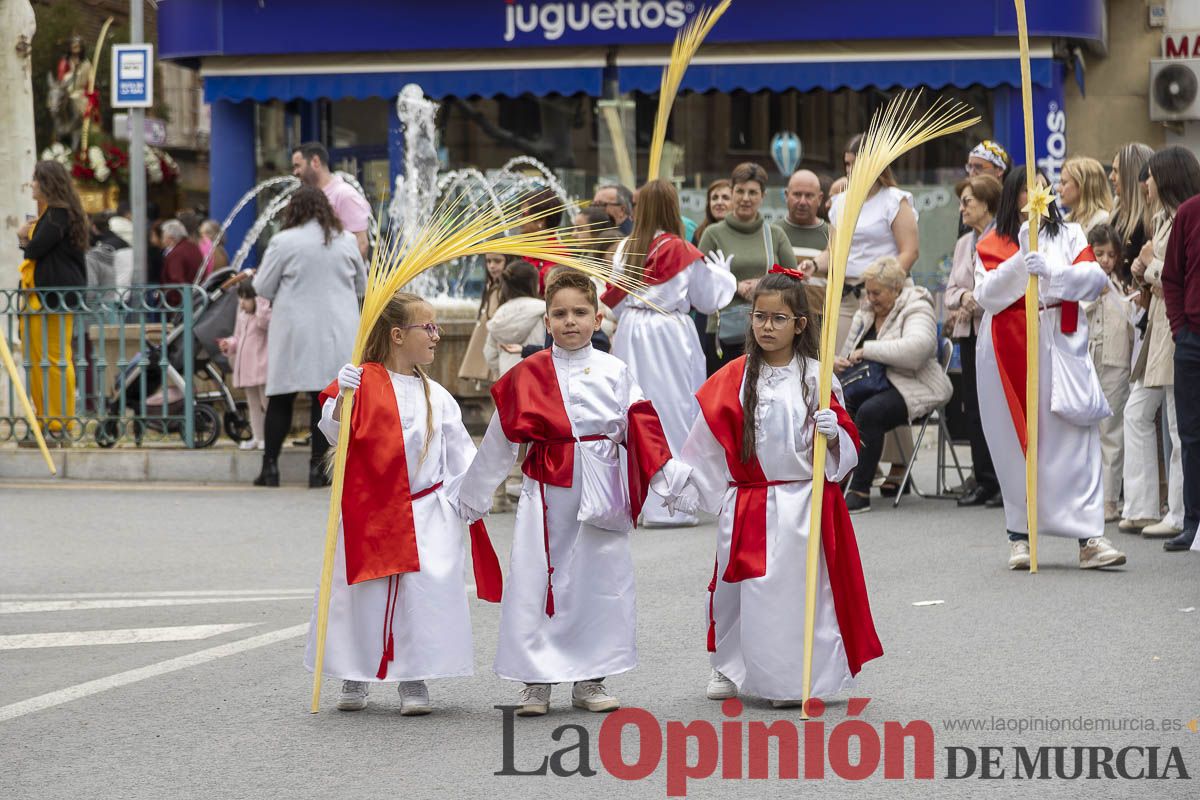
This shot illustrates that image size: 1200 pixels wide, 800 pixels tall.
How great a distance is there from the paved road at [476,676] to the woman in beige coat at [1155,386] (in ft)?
1.22

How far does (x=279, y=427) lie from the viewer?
12344mm

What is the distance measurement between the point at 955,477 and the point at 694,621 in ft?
19.2

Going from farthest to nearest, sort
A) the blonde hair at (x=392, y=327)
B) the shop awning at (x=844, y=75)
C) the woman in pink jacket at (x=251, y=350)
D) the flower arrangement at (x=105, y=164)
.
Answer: the flower arrangement at (x=105, y=164)
the shop awning at (x=844, y=75)
the woman in pink jacket at (x=251, y=350)
the blonde hair at (x=392, y=327)

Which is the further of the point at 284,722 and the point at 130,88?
the point at 130,88

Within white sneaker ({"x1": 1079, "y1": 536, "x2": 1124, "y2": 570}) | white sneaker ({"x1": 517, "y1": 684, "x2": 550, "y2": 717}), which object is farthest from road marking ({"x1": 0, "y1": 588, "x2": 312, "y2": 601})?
white sneaker ({"x1": 1079, "y1": 536, "x2": 1124, "y2": 570})

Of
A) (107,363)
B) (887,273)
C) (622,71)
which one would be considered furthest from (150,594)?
(622,71)

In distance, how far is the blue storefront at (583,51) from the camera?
17922 mm

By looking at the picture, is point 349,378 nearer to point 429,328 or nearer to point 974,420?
point 429,328

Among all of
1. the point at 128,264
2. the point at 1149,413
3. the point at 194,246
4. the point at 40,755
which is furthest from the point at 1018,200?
the point at 128,264

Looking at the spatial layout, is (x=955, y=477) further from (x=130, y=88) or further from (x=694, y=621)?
(x=130, y=88)

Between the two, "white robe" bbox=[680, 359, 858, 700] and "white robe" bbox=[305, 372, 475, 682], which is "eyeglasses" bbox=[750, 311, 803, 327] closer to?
"white robe" bbox=[680, 359, 858, 700]

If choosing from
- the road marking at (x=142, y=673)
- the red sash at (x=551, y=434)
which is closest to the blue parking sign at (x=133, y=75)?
the road marking at (x=142, y=673)

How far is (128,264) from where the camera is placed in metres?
19.3

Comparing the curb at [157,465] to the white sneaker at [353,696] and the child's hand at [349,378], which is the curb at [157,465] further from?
the child's hand at [349,378]
